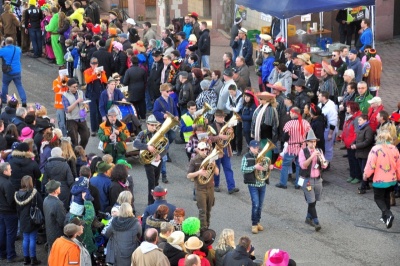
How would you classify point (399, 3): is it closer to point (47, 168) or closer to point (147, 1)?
point (147, 1)

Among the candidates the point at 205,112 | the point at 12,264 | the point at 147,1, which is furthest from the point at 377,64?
the point at 147,1

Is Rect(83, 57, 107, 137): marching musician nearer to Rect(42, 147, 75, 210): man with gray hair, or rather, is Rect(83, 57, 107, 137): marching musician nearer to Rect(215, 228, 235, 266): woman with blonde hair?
Rect(42, 147, 75, 210): man with gray hair

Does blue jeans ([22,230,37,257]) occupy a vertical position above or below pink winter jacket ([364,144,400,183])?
below

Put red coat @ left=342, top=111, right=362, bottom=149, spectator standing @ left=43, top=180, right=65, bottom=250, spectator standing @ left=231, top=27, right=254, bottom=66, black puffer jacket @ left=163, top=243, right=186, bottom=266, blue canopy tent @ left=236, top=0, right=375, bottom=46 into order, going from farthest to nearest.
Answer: spectator standing @ left=231, top=27, right=254, bottom=66 < blue canopy tent @ left=236, top=0, right=375, bottom=46 < red coat @ left=342, top=111, right=362, bottom=149 < spectator standing @ left=43, top=180, right=65, bottom=250 < black puffer jacket @ left=163, top=243, right=186, bottom=266

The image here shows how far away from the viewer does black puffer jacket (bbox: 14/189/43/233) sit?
42.3ft

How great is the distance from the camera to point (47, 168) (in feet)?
44.6

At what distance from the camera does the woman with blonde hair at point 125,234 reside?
11688 millimetres

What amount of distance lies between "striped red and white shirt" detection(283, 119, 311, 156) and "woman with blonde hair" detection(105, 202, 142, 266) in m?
4.71

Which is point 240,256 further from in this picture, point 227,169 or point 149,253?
point 227,169

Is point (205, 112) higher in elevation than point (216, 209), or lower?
higher

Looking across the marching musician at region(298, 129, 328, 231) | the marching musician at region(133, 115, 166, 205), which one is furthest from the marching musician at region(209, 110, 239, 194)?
the marching musician at region(298, 129, 328, 231)

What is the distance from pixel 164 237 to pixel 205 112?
5573 mm

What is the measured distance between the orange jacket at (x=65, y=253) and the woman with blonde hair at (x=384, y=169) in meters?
5.31

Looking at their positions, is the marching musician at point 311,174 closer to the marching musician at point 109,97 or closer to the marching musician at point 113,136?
the marching musician at point 113,136
